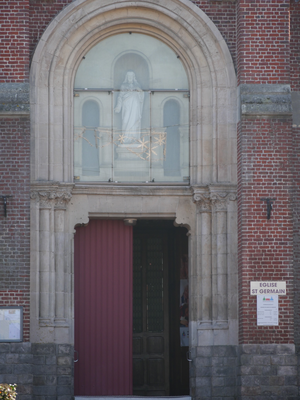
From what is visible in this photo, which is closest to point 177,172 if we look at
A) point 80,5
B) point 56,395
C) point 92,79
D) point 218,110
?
point 218,110

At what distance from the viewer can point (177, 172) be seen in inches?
655

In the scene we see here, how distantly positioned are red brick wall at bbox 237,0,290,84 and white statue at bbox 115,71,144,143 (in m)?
2.14

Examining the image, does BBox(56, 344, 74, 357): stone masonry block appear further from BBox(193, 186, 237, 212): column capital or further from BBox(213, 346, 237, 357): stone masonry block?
BBox(193, 186, 237, 212): column capital

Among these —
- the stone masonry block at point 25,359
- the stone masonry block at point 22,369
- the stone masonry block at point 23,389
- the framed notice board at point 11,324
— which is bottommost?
the stone masonry block at point 23,389

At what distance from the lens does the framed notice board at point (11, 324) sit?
50.3 ft

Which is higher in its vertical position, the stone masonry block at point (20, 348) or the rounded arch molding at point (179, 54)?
the rounded arch molding at point (179, 54)

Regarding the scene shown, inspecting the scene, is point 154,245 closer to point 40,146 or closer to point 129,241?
point 129,241

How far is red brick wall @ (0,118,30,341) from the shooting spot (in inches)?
607

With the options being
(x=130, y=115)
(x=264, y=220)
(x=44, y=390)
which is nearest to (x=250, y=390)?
(x=264, y=220)

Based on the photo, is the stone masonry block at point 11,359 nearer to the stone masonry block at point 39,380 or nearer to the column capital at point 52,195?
the stone masonry block at point 39,380

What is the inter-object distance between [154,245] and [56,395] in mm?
5750

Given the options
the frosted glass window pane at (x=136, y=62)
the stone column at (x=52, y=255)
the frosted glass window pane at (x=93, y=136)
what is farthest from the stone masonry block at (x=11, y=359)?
the frosted glass window pane at (x=136, y=62)

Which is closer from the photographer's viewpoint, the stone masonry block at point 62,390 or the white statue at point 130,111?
the stone masonry block at point 62,390

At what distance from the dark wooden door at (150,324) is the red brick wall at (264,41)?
5.84m
